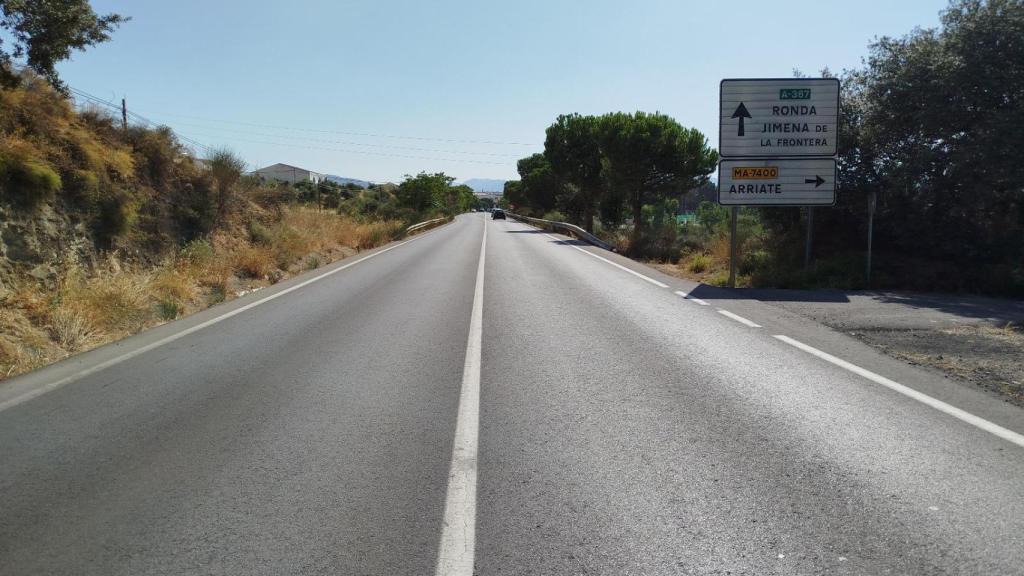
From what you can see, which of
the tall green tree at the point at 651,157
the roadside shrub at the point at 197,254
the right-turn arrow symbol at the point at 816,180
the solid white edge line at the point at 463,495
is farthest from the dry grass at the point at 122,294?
the tall green tree at the point at 651,157

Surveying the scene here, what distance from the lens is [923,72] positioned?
15406 millimetres

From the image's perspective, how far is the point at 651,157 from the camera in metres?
36.2

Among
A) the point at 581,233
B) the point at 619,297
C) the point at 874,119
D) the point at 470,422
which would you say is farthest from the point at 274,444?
the point at 581,233

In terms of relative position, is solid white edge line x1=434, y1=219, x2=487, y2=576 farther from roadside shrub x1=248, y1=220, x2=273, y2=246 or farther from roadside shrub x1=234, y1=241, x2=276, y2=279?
roadside shrub x1=248, y1=220, x2=273, y2=246

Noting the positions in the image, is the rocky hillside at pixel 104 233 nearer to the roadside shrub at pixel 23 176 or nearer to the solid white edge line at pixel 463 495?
the roadside shrub at pixel 23 176

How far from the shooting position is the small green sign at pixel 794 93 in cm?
1582

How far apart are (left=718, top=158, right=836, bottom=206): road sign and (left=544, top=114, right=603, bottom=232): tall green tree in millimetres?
33230

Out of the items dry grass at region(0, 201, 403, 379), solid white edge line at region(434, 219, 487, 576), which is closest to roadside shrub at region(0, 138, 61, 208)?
dry grass at region(0, 201, 403, 379)

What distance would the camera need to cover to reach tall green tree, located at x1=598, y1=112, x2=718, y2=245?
3584cm

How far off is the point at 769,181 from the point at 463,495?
1421 centimetres

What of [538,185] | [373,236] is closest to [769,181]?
[373,236]

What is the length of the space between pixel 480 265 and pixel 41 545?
1713cm

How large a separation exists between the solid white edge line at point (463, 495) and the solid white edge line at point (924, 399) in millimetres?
3799

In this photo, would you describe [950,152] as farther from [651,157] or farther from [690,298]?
[651,157]
